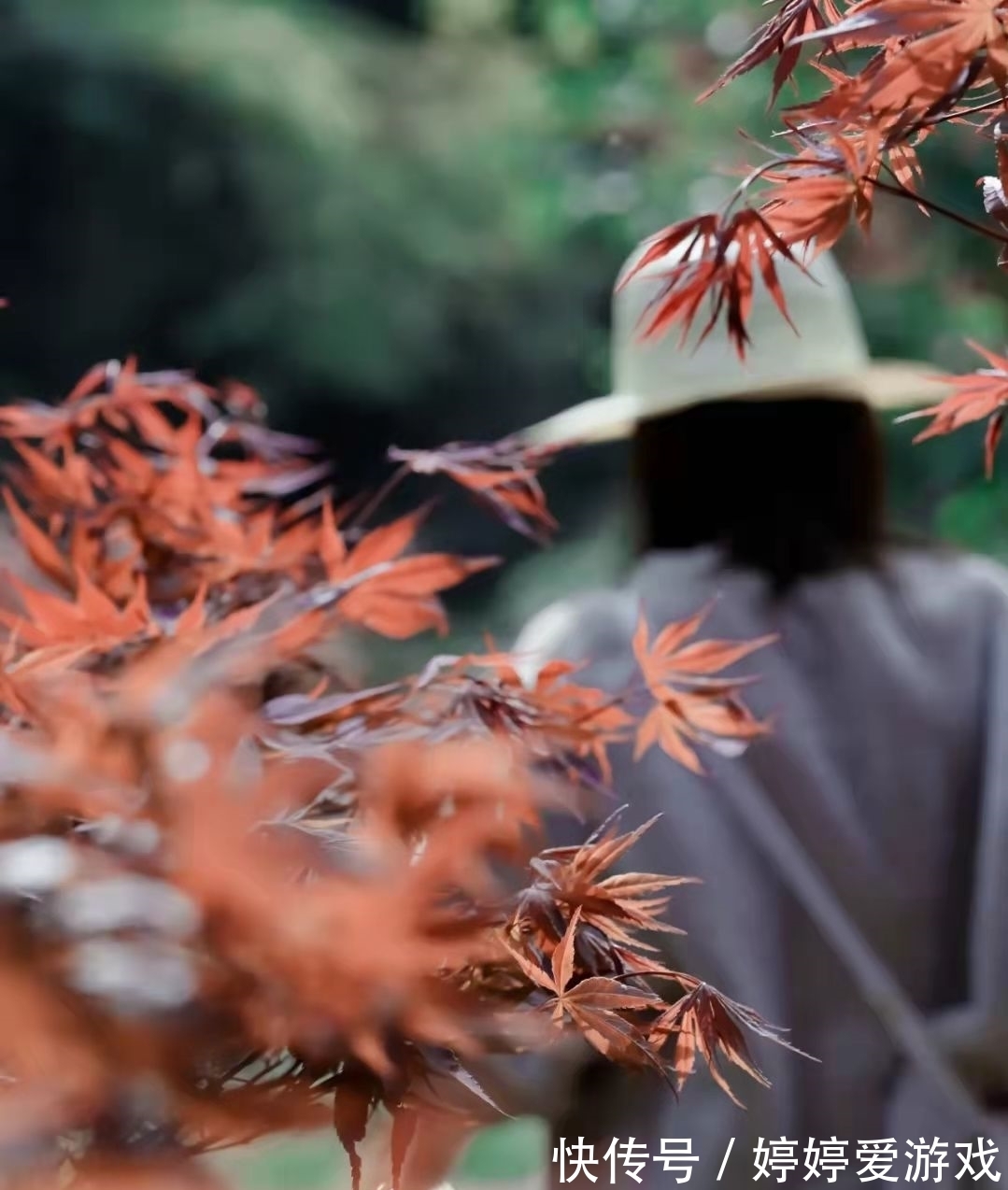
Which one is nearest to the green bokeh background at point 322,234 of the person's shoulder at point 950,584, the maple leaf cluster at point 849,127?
the person's shoulder at point 950,584

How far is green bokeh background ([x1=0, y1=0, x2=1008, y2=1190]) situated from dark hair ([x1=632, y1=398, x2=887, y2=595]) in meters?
3.59

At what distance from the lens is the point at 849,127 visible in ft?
1.40

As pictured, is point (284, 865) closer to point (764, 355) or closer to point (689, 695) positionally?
point (689, 695)

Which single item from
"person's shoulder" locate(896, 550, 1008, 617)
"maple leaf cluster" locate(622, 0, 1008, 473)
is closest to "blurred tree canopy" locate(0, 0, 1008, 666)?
"person's shoulder" locate(896, 550, 1008, 617)

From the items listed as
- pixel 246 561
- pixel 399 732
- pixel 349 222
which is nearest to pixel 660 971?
pixel 399 732

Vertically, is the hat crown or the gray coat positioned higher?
Result: the hat crown

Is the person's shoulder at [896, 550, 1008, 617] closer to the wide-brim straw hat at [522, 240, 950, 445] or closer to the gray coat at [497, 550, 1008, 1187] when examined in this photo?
the gray coat at [497, 550, 1008, 1187]

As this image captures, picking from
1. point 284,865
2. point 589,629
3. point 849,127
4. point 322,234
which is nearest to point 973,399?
point 849,127

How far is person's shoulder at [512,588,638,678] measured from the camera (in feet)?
3.23

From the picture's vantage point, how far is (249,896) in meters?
0.25

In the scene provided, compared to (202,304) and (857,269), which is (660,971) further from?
(202,304)

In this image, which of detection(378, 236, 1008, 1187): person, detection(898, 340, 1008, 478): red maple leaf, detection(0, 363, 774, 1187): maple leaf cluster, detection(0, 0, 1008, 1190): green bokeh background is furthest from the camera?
detection(0, 0, 1008, 1190): green bokeh background

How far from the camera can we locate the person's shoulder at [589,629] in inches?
38.8

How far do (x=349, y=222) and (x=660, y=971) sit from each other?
4.81m
